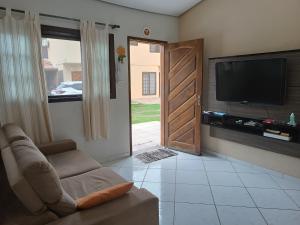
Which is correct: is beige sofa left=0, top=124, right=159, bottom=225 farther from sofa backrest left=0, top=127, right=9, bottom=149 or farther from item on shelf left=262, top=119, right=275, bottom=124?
item on shelf left=262, top=119, right=275, bottom=124

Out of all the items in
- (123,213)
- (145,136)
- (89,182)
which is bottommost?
(145,136)

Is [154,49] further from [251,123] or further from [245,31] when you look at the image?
[251,123]

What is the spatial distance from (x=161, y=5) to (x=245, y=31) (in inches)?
55.0

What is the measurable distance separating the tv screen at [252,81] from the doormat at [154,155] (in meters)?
1.33

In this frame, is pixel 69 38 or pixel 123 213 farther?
pixel 69 38

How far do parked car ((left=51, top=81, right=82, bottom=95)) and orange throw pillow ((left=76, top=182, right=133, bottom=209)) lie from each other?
2.17 meters

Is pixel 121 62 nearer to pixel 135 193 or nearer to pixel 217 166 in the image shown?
pixel 217 166

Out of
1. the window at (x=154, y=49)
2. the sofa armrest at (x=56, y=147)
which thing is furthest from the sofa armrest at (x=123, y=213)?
the window at (x=154, y=49)

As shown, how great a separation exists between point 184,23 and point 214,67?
114 centimetres

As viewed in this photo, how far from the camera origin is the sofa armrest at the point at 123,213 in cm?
133

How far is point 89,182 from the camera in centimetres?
214

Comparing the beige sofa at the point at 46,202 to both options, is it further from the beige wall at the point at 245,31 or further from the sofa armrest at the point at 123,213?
the beige wall at the point at 245,31

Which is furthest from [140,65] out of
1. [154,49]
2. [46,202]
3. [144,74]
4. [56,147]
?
[46,202]

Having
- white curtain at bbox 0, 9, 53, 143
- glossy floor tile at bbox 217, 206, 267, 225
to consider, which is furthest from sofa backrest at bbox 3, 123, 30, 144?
glossy floor tile at bbox 217, 206, 267, 225
